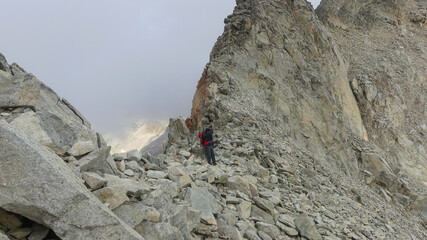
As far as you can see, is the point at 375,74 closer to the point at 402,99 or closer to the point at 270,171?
the point at 402,99

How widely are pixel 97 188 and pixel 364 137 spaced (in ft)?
97.6

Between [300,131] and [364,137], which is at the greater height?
[364,137]

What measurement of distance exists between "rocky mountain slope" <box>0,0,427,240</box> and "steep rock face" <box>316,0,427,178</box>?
0.21m

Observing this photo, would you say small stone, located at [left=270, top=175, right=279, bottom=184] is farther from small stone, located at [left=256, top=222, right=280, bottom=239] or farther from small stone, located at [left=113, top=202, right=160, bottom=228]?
small stone, located at [left=113, top=202, right=160, bottom=228]

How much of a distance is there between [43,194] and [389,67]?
42.2 metres

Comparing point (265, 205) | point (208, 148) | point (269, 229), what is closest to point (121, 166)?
point (269, 229)

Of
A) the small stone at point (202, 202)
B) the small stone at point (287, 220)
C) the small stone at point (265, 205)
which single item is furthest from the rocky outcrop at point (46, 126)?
the small stone at point (287, 220)

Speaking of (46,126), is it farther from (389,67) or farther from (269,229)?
(389,67)

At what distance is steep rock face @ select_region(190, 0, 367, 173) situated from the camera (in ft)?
60.6

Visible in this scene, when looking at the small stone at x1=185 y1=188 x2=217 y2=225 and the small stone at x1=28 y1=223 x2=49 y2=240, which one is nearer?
the small stone at x1=28 y1=223 x2=49 y2=240

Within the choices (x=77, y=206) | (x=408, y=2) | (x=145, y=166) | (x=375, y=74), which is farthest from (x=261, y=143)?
(x=408, y=2)

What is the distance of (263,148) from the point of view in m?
13.7

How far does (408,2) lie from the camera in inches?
1730

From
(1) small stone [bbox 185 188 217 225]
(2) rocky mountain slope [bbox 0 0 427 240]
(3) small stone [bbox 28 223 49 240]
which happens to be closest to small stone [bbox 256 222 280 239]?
(2) rocky mountain slope [bbox 0 0 427 240]
